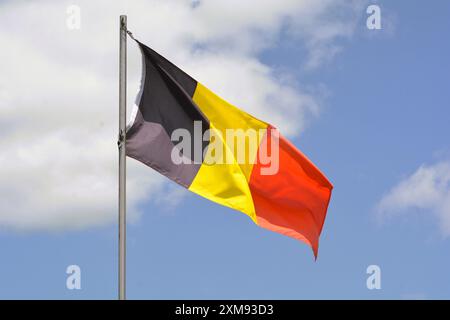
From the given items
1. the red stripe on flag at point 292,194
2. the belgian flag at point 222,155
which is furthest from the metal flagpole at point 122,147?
the red stripe on flag at point 292,194

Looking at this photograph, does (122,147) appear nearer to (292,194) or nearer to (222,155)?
(222,155)

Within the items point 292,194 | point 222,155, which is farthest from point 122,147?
point 292,194

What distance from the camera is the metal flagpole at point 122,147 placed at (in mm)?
19703

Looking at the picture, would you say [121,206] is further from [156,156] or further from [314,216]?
[314,216]

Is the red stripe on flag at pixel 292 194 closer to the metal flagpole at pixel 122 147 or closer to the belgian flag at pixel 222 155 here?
the belgian flag at pixel 222 155

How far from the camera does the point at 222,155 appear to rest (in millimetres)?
22188

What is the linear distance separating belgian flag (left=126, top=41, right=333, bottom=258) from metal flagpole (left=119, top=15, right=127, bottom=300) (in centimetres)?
37

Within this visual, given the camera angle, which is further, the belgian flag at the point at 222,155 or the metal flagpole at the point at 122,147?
the belgian flag at the point at 222,155

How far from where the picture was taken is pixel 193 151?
21781 millimetres

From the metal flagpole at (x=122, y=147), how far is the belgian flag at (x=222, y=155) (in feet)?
1.22
